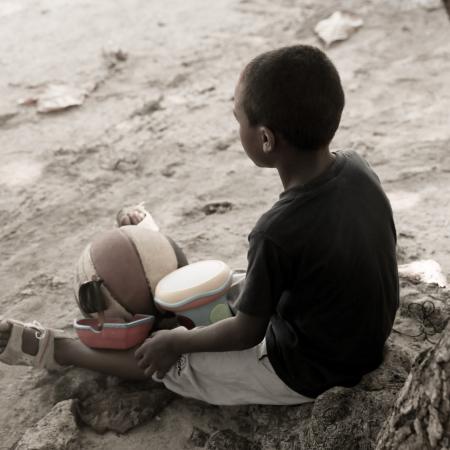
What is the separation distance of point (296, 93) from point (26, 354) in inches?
59.2

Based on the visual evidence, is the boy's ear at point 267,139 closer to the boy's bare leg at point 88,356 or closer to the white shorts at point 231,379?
the white shorts at point 231,379

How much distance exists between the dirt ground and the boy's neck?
960mm

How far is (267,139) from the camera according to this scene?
180 centimetres

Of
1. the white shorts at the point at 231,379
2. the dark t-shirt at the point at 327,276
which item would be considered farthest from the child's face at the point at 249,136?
the white shorts at the point at 231,379

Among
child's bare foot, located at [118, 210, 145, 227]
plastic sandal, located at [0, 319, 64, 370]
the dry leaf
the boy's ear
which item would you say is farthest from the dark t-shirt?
the dry leaf

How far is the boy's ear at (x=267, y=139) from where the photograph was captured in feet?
5.84

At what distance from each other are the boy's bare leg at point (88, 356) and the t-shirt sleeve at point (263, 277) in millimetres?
703

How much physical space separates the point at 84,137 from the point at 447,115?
253cm

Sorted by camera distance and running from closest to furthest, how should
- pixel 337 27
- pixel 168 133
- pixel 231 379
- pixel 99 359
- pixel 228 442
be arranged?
pixel 228 442 < pixel 231 379 < pixel 99 359 < pixel 168 133 < pixel 337 27

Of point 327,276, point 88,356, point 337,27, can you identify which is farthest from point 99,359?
point 337,27

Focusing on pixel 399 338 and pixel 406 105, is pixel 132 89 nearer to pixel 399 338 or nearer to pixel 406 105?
pixel 406 105

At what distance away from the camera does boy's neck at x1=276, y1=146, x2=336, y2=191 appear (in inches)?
71.4

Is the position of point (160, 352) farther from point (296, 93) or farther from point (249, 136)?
point (296, 93)

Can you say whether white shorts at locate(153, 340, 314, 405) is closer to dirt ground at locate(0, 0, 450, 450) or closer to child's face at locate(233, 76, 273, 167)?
dirt ground at locate(0, 0, 450, 450)
